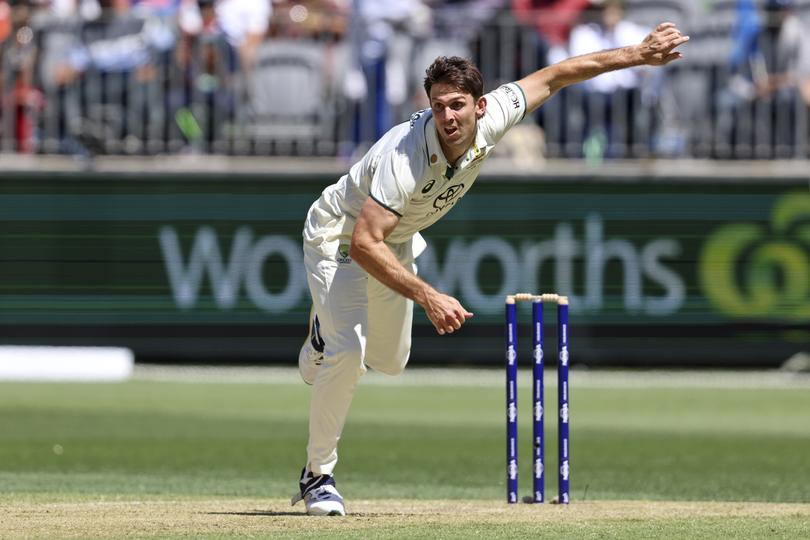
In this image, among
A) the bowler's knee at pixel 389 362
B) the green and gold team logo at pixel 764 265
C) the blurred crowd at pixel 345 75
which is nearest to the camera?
the bowler's knee at pixel 389 362

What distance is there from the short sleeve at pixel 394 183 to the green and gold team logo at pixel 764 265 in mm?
10827

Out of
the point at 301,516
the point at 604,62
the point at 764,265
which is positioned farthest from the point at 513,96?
the point at 764,265

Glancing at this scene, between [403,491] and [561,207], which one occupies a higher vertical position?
[561,207]

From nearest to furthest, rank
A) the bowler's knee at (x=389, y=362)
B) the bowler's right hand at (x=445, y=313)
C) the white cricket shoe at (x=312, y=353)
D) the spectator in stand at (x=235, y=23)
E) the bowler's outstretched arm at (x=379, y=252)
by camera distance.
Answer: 1. the bowler's right hand at (x=445, y=313)
2. the bowler's outstretched arm at (x=379, y=252)
3. the white cricket shoe at (x=312, y=353)
4. the bowler's knee at (x=389, y=362)
5. the spectator in stand at (x=235, y=23)

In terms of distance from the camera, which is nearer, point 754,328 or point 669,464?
point 669,464

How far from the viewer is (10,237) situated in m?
17.4

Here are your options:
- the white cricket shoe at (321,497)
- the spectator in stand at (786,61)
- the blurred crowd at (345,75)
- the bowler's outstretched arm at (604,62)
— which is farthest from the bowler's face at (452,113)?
the spectator in stand at (786,61)

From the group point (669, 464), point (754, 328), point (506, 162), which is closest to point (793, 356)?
point (754, 328)

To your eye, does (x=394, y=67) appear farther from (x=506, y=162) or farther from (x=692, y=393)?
(x=692, y=393)

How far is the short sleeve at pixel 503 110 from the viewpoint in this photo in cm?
748

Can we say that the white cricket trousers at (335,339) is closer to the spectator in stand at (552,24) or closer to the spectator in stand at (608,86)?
the spectator in stand at (608,86)

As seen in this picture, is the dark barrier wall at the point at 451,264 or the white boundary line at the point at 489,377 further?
the dark barrier wall at the point at 451,264

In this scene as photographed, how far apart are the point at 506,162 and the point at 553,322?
5.90ft

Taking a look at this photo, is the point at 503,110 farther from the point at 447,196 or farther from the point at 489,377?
the point at 489,377
